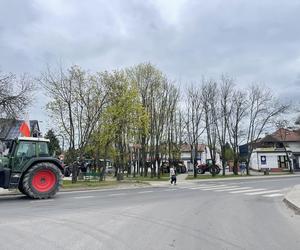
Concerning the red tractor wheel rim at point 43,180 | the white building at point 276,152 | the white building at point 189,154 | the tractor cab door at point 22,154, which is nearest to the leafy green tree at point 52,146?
the tractor cab door at point 22,154

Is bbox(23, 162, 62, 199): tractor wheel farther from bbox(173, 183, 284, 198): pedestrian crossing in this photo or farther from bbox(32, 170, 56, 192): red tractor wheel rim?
bbox(173, 183, 284, 198): pedestrian crossing

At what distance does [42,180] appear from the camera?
56.7 ft

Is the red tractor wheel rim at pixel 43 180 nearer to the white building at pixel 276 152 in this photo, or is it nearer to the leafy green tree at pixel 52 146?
the leafy green tree at pixel 52 146

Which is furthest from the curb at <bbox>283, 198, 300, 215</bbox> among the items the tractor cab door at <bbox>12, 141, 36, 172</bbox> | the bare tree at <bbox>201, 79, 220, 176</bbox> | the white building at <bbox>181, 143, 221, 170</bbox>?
the white building at <bbox>181, 143, 221, 170</bbox>

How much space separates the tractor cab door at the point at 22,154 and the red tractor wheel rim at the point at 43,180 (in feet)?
2.76

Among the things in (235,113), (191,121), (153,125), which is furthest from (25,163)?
(235,113)

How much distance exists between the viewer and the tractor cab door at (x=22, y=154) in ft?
54.8

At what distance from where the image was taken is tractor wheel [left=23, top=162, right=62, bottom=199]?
16.6 m

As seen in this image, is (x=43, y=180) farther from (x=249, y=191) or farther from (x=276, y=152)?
(x=276, y=152)

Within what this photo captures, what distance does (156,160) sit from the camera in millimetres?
44156

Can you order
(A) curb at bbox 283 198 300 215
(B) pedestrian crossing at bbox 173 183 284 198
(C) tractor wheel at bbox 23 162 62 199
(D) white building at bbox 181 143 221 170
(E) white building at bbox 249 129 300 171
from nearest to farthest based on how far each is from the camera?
(A) curb at bbox 283 198 300 215 → (C) tractor wheel at bbox 23 162 62 199 → (B) pedestrian crossing at bbox 173 183 284 198 → (E) white building at bbox 249 129 300 171 → (D) white building at bbox 181 143 221 170

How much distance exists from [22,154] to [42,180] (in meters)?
1.56

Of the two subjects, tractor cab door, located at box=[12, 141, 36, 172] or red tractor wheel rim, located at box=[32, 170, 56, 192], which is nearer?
tractor cab door, located at box=[12, 141, 36, 172]

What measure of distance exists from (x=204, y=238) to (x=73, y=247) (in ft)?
9.62
